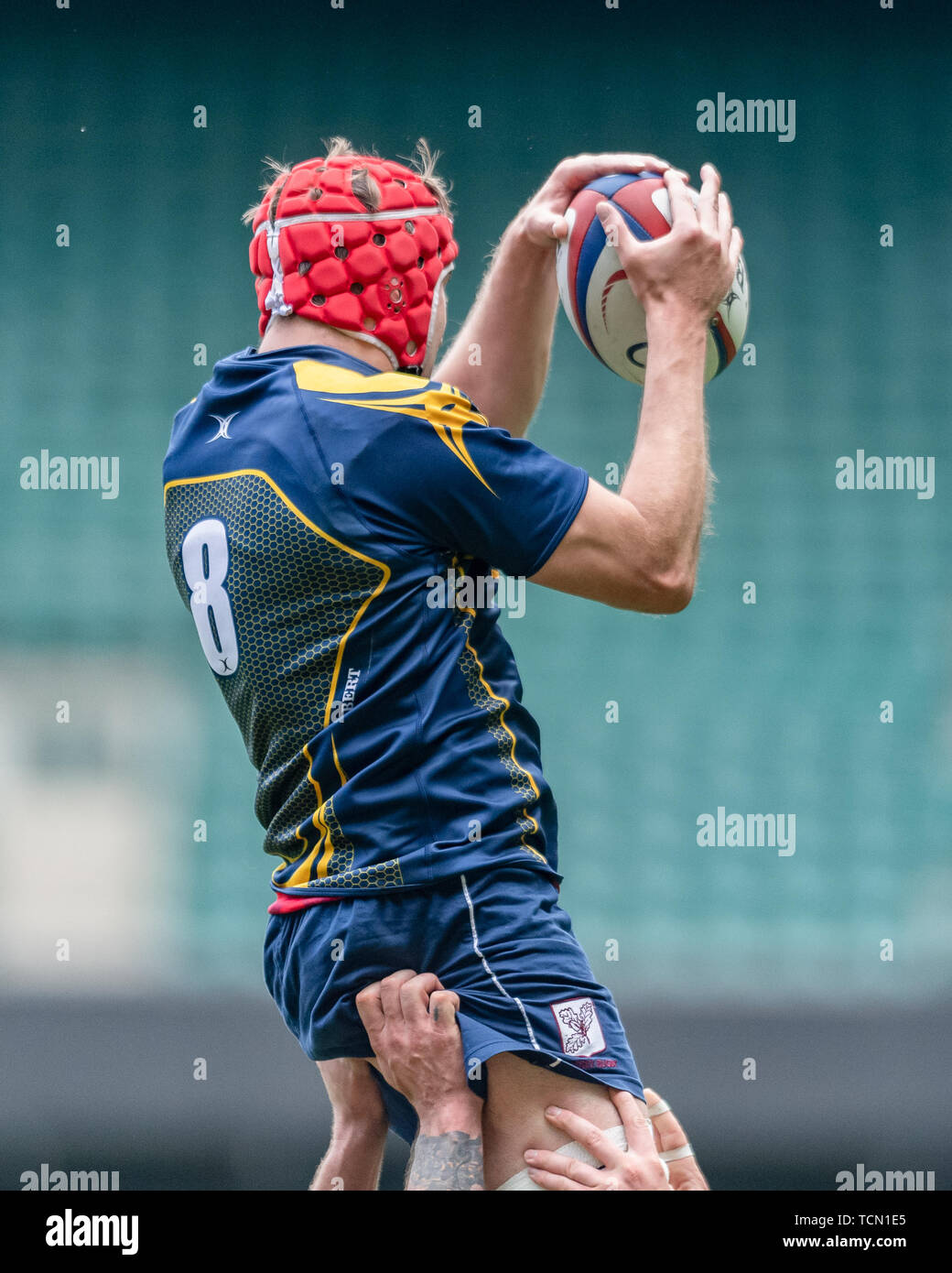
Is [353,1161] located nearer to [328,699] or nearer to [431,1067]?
[431,1067]

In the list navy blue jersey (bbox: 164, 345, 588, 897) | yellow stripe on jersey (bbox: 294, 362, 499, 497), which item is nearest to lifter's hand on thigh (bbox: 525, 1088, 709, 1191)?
navy blue jersey (bbox: 164, 345, 588, 897)

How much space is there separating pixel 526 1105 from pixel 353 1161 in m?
0.43

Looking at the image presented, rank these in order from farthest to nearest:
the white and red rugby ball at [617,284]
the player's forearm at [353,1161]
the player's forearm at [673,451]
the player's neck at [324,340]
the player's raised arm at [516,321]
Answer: the player's raised arm at [516,321] < the white and red rugby ball at [617,284] < the player's forearm at [353,1161] < the player's neck at [324,340] < the player's forearm at [673,451]

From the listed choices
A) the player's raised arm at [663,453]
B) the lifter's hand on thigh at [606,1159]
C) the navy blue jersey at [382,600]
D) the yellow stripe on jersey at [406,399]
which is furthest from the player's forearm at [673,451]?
the lifter's hand on thigh at [606,1159]

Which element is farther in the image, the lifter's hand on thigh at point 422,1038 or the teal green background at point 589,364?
the teal green background at point 589,364

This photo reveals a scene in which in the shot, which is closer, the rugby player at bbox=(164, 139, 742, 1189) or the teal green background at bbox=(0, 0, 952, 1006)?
the rugby player at bbox=(164, 139, 742, 1189)

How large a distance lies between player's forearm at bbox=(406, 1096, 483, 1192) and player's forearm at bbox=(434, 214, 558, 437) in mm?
1183

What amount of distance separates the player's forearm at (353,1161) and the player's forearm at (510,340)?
1.20 m

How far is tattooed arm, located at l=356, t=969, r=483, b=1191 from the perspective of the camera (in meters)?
1.86

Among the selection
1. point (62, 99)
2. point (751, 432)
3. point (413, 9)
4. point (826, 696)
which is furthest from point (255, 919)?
point (413, 9)

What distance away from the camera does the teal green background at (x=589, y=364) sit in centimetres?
652

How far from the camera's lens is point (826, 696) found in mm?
6664

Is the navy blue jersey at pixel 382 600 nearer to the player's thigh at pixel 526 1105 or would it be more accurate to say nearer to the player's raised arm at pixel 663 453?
the player's raised arm at pixel 663 453

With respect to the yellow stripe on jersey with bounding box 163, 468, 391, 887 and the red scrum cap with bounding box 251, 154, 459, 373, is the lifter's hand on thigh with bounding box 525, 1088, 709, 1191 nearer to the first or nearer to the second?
the yellow stripe on jersey with bounding box 163, 468, 391, 887
